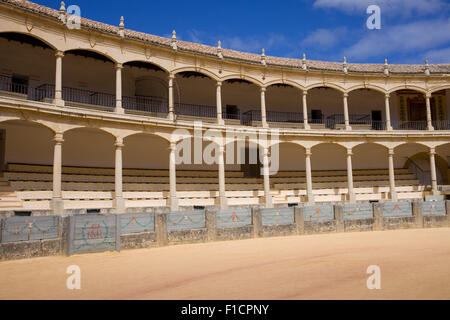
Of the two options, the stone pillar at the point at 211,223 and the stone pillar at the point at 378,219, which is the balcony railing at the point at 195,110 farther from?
the stone pillar at the point at 378,219

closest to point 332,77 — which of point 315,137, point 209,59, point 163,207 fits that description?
point 315,137

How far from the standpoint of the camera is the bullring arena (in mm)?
7594

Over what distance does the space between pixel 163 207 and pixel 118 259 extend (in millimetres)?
7883

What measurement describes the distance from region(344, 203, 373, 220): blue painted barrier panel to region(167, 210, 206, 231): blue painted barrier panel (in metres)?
6.43

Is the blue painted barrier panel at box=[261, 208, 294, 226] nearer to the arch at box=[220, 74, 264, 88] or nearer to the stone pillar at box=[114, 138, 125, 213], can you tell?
the stone pillar at box=[114, 138, 125, 213]

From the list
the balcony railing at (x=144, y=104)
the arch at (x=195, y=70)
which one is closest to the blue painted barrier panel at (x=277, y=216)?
the arch at (x=195, y=70)

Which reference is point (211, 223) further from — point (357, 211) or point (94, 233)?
point (357, 211)

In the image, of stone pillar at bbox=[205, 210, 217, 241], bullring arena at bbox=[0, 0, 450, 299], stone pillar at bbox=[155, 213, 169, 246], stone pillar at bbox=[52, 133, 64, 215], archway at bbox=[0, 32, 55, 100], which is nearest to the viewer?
bullring arena at bbox=[0, 0, 450, 299]

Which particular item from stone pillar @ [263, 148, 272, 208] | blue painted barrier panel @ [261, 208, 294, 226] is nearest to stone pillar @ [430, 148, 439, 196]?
stone pillar @ [263, 148, 272, 208]

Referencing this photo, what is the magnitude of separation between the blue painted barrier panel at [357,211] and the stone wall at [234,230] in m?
0.13

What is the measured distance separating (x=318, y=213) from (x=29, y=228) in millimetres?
10301

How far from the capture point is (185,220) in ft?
39.0

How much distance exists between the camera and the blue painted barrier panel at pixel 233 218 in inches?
497
